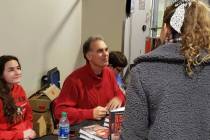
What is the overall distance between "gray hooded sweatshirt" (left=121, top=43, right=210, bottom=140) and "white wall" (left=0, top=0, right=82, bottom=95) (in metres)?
2.16

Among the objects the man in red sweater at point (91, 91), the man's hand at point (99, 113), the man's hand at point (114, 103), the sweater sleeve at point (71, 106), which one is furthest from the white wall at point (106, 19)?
the man's hand at point (99, 113)

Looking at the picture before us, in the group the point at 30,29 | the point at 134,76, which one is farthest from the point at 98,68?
the point at 134,76

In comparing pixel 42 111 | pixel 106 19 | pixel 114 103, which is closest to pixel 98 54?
pixel 114 103

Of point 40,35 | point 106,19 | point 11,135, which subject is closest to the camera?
point 11,135

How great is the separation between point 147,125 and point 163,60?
0.25 metres

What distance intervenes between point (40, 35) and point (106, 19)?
1315 millimetres

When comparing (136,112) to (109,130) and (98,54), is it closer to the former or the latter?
(109,130)

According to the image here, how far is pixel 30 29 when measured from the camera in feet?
12.1

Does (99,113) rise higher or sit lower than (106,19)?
lower

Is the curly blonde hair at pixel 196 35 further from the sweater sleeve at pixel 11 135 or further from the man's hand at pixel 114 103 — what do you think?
the sweater sleeve at pixel 11 135

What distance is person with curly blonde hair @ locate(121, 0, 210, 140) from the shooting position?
126cm

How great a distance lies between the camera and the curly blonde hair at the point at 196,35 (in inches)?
49.7

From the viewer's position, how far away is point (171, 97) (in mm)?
1264

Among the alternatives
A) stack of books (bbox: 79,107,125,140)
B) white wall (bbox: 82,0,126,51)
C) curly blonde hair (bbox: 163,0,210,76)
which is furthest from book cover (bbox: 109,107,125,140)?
white wall (bbox: 82,0,126,51)
